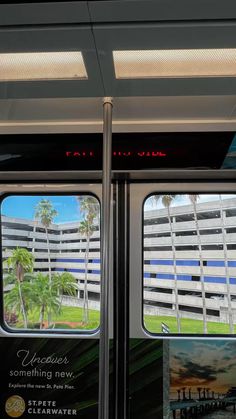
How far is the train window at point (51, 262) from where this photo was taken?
318 cm

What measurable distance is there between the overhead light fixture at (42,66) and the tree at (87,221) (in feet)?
5.37

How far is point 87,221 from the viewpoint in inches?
126

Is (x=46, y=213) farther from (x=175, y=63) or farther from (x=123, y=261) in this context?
(x=175, y=63)

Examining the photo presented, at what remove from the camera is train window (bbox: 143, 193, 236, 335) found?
3.09m

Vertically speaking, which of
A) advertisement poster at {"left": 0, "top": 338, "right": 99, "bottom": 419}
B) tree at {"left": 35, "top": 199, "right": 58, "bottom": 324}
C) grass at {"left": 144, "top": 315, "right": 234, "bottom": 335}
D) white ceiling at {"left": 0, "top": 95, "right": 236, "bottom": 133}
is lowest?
advertisement poster at {"left": 0, "top": 338, "right": 99, "bottom": 419}

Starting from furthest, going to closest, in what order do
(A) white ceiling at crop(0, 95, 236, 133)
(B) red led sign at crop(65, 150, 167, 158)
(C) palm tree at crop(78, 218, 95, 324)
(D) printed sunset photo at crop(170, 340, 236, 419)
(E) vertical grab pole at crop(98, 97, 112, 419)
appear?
(C) palm tree at crop(78, 218, 95, 324) → (D) printed sunset photo at crop(170, 340, 236, 419) → (B) red led sign at crop(65, 150, 167, 158) → (A) white ceiling at crop(0, 95, 236, 133) → (E) vertical grab pole at crop(98, 97, 112, 419)

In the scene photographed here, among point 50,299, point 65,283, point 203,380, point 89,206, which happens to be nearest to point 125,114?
point 89,206

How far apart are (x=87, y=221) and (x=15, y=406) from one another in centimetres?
147

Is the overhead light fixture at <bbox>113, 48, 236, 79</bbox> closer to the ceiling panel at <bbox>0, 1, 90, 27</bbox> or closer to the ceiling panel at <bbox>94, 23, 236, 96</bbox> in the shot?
the ceiling panel at <bbox>94, 23, 236, 96</bbox>

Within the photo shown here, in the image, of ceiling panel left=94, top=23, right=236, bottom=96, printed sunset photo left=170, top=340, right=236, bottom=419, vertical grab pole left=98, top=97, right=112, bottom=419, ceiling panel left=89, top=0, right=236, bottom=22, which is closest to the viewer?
ceiling panel left=89, top=0, right=236, bottom=22

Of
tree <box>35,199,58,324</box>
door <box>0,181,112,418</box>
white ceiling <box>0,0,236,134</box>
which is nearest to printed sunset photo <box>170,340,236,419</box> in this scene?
door <box>0,181,112,418</box>

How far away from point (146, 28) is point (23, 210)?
2243 mm

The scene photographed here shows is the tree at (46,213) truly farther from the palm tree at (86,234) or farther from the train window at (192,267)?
the train window at (192,267)

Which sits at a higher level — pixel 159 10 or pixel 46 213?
pixel 46 213
